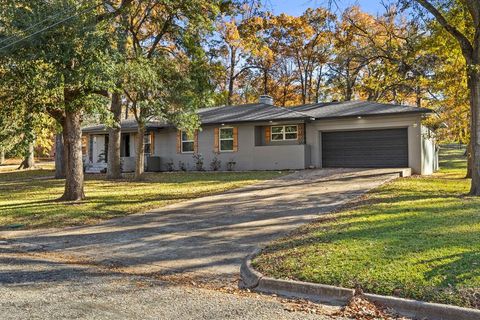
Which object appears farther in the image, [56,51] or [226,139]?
[226,139]

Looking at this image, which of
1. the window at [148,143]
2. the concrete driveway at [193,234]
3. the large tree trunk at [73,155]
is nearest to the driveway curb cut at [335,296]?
the concrete driveway at [193,234]

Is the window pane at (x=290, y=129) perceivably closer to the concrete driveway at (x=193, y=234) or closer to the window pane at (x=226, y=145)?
the window pane at (x=226, y=145)

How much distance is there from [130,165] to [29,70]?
16870 millimetres

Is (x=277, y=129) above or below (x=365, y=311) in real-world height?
above

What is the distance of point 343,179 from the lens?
56.2ft

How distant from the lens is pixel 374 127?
2183cm

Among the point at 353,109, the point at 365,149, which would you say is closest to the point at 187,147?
the point at 353,109

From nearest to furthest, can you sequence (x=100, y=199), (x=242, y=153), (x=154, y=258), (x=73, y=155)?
(x=154, y=258)
(x=73, y=155)
(x=100, y=199)
(x=242, y=153)

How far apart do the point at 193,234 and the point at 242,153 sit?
15551 millimetres

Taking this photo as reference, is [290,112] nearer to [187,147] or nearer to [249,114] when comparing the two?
[249,114]

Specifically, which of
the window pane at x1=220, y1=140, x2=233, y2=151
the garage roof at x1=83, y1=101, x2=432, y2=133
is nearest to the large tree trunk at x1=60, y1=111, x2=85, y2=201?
the garage roof at x1=83, y1=101, x2=432, y2=133

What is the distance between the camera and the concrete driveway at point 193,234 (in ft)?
22.8

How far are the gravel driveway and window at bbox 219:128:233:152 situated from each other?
1103cm

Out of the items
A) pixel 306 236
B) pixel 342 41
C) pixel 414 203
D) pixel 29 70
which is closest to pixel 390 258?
pixel 306 236
